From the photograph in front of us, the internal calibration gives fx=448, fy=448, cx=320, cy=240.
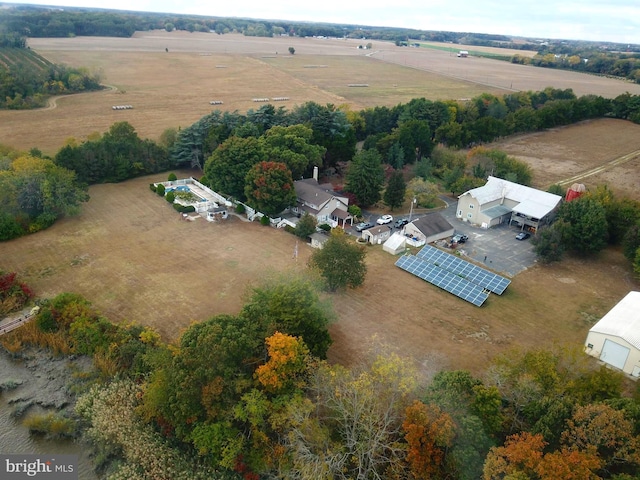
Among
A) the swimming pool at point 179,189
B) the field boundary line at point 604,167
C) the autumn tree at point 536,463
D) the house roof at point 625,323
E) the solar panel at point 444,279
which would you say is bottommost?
the swimming pool at point 179,189

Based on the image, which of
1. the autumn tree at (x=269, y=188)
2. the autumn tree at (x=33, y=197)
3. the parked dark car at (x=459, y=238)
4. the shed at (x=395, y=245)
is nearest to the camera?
the shed at (x=395, y=245)

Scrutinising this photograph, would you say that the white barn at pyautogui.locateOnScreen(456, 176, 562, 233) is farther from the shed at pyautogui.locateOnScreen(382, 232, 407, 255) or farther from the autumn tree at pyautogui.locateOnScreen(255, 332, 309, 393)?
the autumn tree at pyautogui.locateOnScreen(255, 332, 309, 393)

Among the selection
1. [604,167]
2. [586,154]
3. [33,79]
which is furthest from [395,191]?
[33,79]

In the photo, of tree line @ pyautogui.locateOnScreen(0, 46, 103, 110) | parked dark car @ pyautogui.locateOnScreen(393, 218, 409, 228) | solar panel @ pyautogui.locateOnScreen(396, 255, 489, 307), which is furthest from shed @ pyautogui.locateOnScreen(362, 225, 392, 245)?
tree line @ pyautogui.locateOnScreen(0, 46, 103, 110)

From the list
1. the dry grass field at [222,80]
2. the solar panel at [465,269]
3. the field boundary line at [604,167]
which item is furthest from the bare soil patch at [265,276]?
the dry grass field at [222,80]

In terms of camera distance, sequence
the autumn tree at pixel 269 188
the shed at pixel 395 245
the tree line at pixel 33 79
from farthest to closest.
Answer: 1. the tree line at pixel 33 79
2. the autumn tree at pixel 269 188
3. the shed at pixel 395 245

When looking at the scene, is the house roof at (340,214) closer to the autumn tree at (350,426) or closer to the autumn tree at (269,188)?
the autumn tree at (269,188)

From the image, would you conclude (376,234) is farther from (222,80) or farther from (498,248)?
(222,80)
